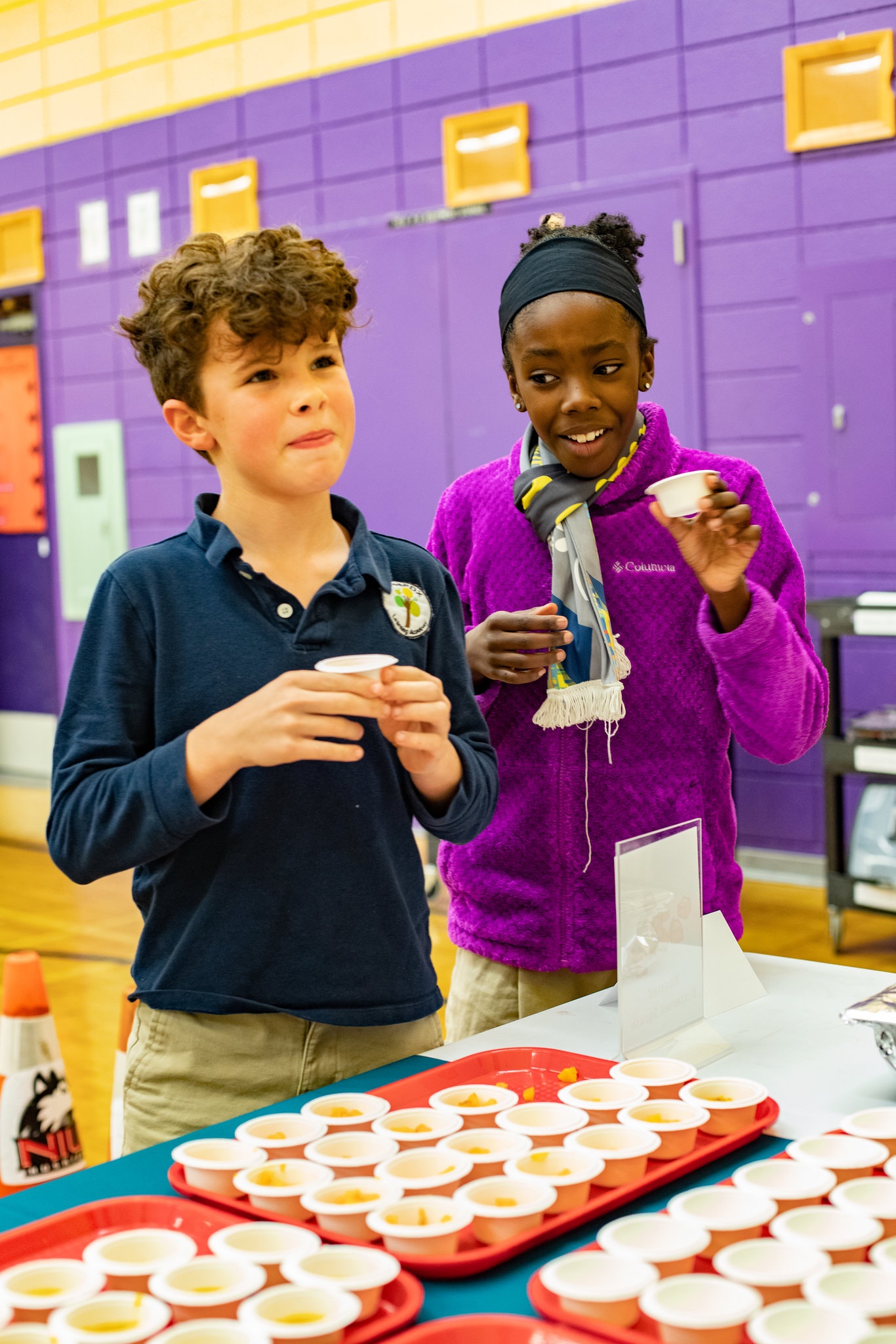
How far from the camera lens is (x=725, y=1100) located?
3.96ft

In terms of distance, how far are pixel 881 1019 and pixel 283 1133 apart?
541 mm

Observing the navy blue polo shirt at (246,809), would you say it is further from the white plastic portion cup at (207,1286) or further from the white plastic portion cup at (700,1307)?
the white plastic portion cup at (700,1307)

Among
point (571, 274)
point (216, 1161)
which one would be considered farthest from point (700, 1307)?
point (571, 274)

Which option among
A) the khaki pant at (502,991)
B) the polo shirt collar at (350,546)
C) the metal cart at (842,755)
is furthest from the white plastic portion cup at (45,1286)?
the metal cart at (842,755)

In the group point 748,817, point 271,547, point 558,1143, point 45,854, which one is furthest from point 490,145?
point 558,1143

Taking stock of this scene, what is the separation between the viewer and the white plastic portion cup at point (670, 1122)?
1125 mm

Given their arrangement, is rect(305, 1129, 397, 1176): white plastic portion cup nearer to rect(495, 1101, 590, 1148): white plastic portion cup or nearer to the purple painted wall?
rect(495, 1101, 590, 1148): white plastic portion cup

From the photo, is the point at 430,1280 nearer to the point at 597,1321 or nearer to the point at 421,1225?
the point at 421,1225

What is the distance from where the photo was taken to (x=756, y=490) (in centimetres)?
171

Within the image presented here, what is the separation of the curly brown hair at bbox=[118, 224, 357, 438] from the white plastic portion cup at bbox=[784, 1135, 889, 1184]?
843mm

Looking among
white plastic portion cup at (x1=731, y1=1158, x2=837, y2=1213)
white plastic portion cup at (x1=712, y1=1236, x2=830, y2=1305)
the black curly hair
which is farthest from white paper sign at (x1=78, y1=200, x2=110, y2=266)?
white plastic portion cup at (x1=712, y1=1236, x2=830, y2=1305)

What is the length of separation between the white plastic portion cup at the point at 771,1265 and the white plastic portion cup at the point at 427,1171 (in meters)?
0.21

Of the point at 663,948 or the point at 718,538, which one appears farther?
the point at 718,538

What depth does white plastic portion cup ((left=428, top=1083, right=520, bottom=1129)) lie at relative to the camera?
1.19 metres
